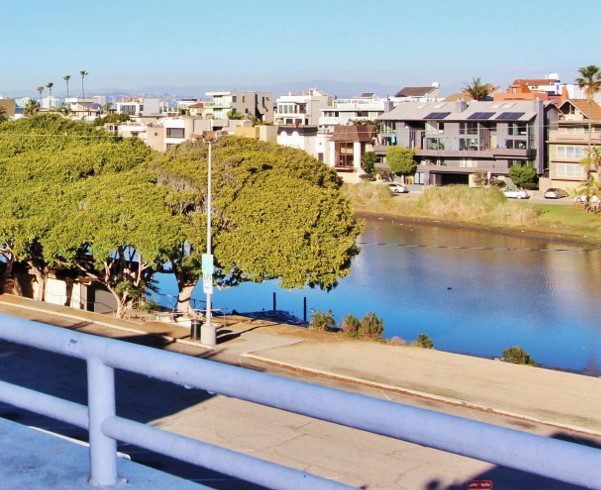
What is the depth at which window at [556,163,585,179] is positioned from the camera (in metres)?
76.6

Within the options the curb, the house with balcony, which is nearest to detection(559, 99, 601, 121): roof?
the house with balcony

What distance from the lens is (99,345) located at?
2584 mm

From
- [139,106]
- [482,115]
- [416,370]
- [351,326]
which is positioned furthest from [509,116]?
[139,106]

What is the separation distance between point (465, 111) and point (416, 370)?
210 ft

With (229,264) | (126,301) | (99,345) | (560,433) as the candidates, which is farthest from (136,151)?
(99,345)

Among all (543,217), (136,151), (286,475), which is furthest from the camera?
(543,217)

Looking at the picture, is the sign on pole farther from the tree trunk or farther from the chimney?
the chimney

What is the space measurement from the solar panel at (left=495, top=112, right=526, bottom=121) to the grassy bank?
263 inches

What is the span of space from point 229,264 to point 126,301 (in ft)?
16.6

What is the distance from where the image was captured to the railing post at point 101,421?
260 cm

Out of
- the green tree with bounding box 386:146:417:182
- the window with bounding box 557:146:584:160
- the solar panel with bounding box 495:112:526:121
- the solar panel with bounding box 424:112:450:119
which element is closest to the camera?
the window with bounding box 557:146:584:160

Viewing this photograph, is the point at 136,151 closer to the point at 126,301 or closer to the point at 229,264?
the point at 126,301

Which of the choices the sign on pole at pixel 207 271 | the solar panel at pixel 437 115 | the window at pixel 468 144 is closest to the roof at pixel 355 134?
the solar panel at pixel 437 115

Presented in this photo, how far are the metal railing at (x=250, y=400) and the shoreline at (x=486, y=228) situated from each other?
62811 mm
